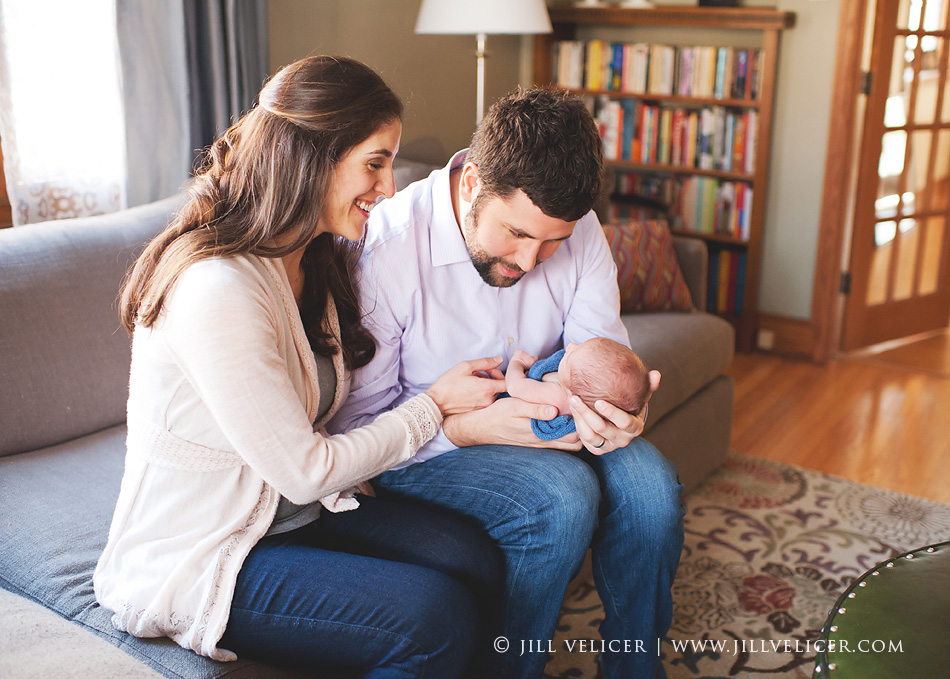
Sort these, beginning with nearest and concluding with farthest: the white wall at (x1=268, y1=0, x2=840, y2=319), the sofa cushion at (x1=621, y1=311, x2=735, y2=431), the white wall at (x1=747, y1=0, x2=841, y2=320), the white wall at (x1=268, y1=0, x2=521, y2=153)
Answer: the sofa cushion at (x1=621, y1=311, x2=735, y2=431), the white wall at (x1=268, y1=0, x2=521, y2=153), the white wall at (x1=268, y1=0, x2=840, y2=319), the white wall at (x1=747, y1=0, x2=841, y2=320)

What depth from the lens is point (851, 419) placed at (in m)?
3.10

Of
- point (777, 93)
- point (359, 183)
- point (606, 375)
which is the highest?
point (777, 93)

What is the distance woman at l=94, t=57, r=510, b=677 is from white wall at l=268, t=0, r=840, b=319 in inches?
74.3

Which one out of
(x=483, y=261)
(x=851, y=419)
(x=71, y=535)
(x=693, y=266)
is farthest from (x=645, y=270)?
(x=71, y=535)

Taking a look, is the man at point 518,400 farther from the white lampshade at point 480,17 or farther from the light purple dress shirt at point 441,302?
the white lampshade at point 480,17

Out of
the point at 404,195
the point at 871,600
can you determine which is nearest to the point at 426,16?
the point at 404,195

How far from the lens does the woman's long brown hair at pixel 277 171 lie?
4.01 feet

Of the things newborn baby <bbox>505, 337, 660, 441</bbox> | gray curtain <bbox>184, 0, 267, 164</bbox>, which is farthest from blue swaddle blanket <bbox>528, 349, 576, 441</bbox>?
gray curtain <bbox>184, 0, 267, 164</bbox>

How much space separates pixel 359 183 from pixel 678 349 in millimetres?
1325

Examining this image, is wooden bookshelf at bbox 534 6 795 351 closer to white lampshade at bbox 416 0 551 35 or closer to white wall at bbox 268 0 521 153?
white wall at bbox 268 0 521 153

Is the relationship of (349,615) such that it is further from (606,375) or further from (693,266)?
(693,266)

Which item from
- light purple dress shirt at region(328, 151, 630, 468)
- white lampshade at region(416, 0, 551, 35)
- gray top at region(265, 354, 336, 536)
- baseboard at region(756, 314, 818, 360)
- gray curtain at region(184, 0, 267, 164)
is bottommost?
baseboard at region(756, 314, 818, 360)

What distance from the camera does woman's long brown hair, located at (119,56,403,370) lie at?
122 centimetres

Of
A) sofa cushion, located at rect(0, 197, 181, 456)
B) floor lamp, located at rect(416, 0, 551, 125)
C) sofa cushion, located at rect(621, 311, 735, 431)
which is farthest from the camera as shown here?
floor lamp, located at rect(416, 0, 551, 125)
